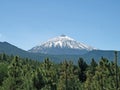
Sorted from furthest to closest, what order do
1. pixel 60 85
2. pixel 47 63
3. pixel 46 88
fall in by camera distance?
pixel 60 85 < pixel 47 63 < pixel 46 88

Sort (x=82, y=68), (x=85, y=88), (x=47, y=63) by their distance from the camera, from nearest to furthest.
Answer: (x=47, y=63)
(x=85, y=88)
(x=82, y=68)

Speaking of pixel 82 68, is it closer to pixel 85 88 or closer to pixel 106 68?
pixel 85 88

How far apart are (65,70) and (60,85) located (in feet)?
21.2

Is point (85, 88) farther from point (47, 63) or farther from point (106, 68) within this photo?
point (47, 63)

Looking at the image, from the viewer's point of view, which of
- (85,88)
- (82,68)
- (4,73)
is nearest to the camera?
(85,88)

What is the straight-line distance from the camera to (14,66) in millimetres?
66938

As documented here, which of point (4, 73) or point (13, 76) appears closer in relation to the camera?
point (13, 76)

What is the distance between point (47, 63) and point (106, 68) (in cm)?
1262

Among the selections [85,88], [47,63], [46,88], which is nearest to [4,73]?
[85,88]

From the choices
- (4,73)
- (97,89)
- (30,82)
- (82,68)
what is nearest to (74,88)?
(97,89)

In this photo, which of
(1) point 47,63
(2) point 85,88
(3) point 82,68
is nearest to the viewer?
(1) point 47,63

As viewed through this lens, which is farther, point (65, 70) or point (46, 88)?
point (65, 70)

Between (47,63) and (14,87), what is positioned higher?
(47,63)

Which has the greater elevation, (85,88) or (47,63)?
(47,63)
